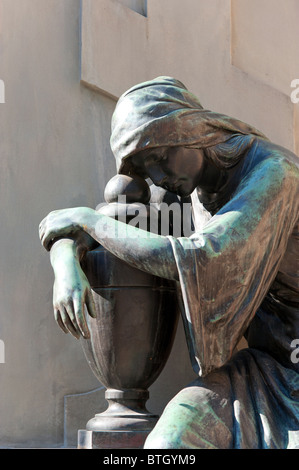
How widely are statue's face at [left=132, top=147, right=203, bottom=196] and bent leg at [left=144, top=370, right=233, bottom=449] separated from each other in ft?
1.76

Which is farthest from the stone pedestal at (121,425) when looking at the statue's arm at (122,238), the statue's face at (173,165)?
the statue's face at (173,165)

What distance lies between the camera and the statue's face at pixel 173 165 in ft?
6.97

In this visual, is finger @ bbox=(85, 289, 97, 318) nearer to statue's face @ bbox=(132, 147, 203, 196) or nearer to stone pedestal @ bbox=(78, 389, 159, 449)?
stone pedestal @ bbox=(78, 389, 159, 449)

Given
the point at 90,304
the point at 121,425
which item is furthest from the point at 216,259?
the point at 121,425

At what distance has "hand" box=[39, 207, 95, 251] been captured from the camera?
6.75 ft

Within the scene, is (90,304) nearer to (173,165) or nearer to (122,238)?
(122,238)

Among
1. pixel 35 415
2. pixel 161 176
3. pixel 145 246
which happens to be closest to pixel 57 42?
pixel 161 176

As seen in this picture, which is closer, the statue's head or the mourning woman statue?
the mourning woman statue

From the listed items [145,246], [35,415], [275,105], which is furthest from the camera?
[275,105]

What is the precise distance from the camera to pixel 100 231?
2.01 metres

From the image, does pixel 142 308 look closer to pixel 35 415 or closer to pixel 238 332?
pixel 238 332

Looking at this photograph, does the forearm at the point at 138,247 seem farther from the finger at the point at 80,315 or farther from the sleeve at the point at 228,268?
the finger at the point at 80,315

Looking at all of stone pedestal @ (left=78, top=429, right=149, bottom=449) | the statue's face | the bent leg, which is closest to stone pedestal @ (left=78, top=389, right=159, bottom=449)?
stone pedestal @ (left=78, top=429, right=149, bottom=449)

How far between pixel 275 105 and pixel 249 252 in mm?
1707
